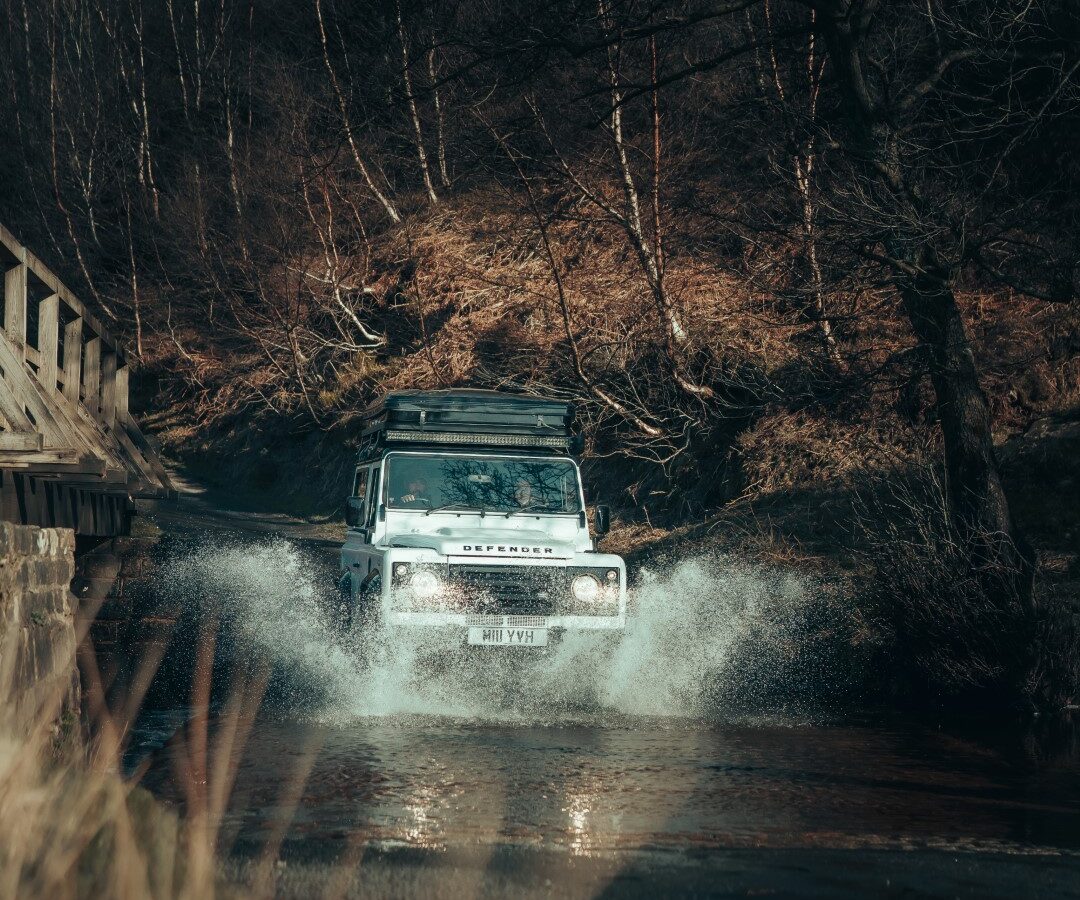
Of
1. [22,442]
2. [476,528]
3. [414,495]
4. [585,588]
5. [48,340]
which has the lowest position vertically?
[585,588]

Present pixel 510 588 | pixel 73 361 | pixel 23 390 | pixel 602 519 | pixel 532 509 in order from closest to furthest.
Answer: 1. pixel 23 390
2. pixel 510 588
3. pixel 602 519
4. pixel 532 509
5. pixel 73 361

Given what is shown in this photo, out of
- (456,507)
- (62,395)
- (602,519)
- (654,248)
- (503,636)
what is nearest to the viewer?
(503,636)

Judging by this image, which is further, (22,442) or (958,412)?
(958,412)

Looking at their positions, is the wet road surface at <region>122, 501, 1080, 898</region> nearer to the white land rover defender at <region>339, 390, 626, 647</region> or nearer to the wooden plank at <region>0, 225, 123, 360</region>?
the white land rover defender at <region>339, 390, 626, 647</region>

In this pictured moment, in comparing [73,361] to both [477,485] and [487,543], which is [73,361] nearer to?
[477,485]

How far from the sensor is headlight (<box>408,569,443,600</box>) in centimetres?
1105

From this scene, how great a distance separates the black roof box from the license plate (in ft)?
8.07

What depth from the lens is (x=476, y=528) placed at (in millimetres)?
12477

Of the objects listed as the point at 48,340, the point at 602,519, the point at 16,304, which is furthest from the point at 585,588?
the point at 48,340

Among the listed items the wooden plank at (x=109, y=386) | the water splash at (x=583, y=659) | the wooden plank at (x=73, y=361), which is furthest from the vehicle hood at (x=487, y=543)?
the wooden plank at (x=109, y=386)

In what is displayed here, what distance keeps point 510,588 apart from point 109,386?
11344 mm

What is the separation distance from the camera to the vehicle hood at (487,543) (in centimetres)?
1140

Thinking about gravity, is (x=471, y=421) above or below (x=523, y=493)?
above

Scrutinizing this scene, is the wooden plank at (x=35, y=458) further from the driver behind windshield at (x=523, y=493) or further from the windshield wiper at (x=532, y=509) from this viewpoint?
the driver behind windshield at (x=523, y=493)
